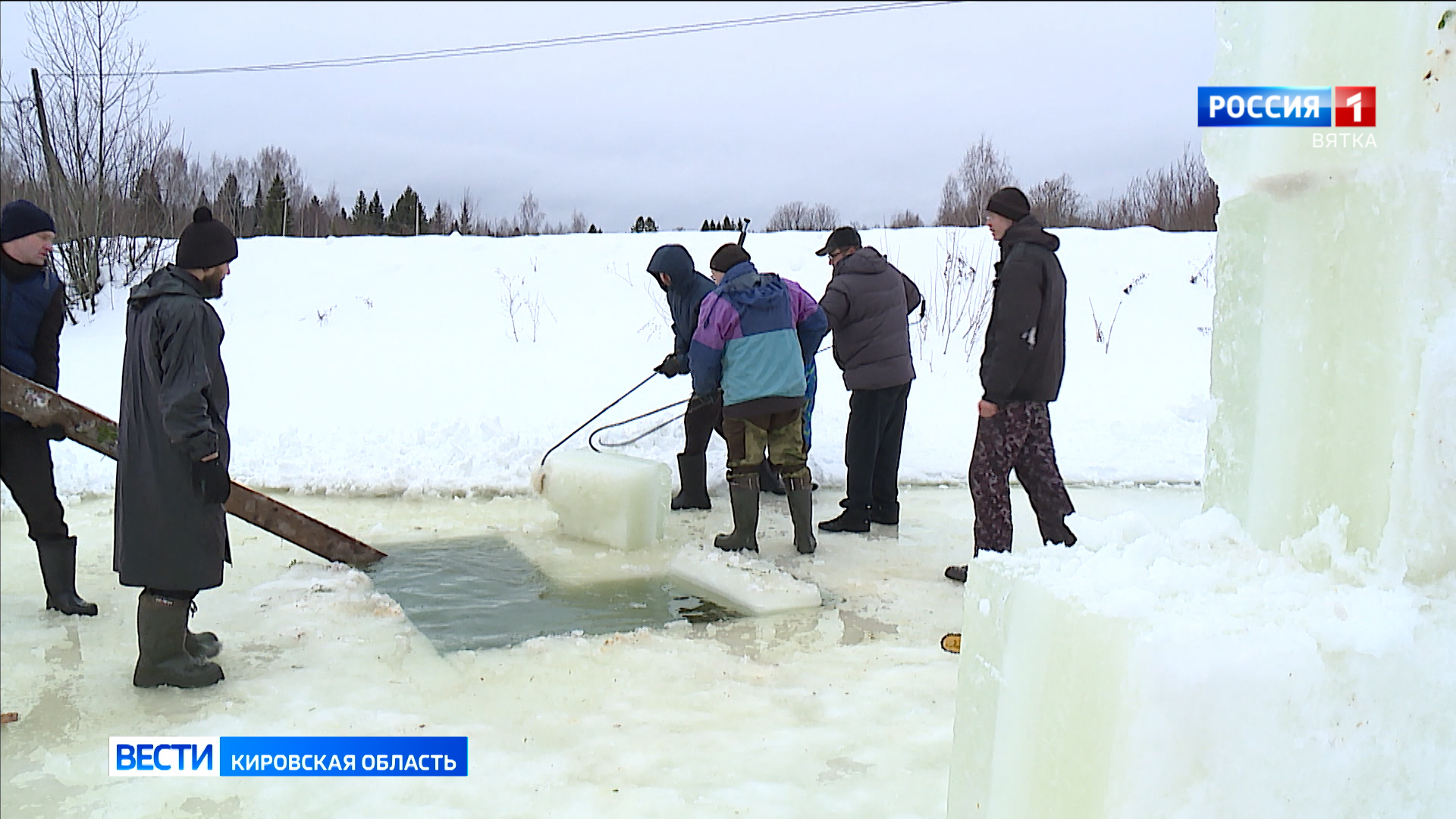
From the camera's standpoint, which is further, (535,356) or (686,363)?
(535,356)

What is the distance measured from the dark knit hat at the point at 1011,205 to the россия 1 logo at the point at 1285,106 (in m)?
2.69

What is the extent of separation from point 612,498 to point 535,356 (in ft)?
26.2

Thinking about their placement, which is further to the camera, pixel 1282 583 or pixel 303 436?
pixel 303 436

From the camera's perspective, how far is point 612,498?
5605 mm

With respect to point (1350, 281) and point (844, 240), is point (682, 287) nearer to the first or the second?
point (844, 240)

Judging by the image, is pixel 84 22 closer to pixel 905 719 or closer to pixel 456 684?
pixel 456 684

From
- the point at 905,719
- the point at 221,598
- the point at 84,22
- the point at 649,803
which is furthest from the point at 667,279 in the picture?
the point at 84,22

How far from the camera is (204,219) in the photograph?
12.2 feet

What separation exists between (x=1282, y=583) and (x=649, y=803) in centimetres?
181

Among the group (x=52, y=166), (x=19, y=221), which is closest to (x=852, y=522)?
(x=19, y=221)

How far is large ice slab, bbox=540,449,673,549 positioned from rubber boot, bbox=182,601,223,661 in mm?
2087

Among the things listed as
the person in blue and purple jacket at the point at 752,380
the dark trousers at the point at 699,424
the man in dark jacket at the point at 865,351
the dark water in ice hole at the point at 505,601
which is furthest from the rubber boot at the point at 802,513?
the dark trousers at the point at 699,424

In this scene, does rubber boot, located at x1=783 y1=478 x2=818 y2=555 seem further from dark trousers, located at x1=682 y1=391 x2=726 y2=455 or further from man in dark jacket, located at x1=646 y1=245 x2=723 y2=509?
dark trousers, located at x1=682 y1=391 x2=726 y2=455
